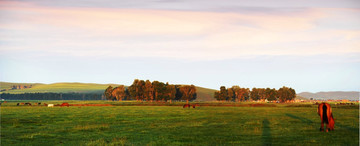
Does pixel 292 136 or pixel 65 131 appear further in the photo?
pixel 65 131

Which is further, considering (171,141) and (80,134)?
(80,134)

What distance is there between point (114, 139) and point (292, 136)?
12949mm

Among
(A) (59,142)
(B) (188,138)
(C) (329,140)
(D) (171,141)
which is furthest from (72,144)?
(C) (329,140)

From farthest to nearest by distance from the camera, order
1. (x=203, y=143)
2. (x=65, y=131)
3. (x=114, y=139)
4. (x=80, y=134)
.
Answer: (x=65, y=131), (x=80, y=134), (x=114, y=139), (x=203, y=143)

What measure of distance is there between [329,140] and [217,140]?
7.42m

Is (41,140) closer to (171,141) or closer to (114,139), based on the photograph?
(114,139)

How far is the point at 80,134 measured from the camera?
85.5ft

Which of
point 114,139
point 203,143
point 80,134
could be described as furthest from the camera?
point 80,134

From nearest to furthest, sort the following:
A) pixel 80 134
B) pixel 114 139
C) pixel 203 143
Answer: pixel 203 143 < pixel 114 139 < pixel 80 134

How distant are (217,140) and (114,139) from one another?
23.8 feet

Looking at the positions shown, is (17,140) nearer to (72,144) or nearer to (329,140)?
(72,144)

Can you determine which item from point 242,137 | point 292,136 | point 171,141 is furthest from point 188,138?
point 292,136

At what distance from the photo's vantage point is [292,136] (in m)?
23.8

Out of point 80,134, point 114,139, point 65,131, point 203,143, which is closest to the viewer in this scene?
point 203,143
